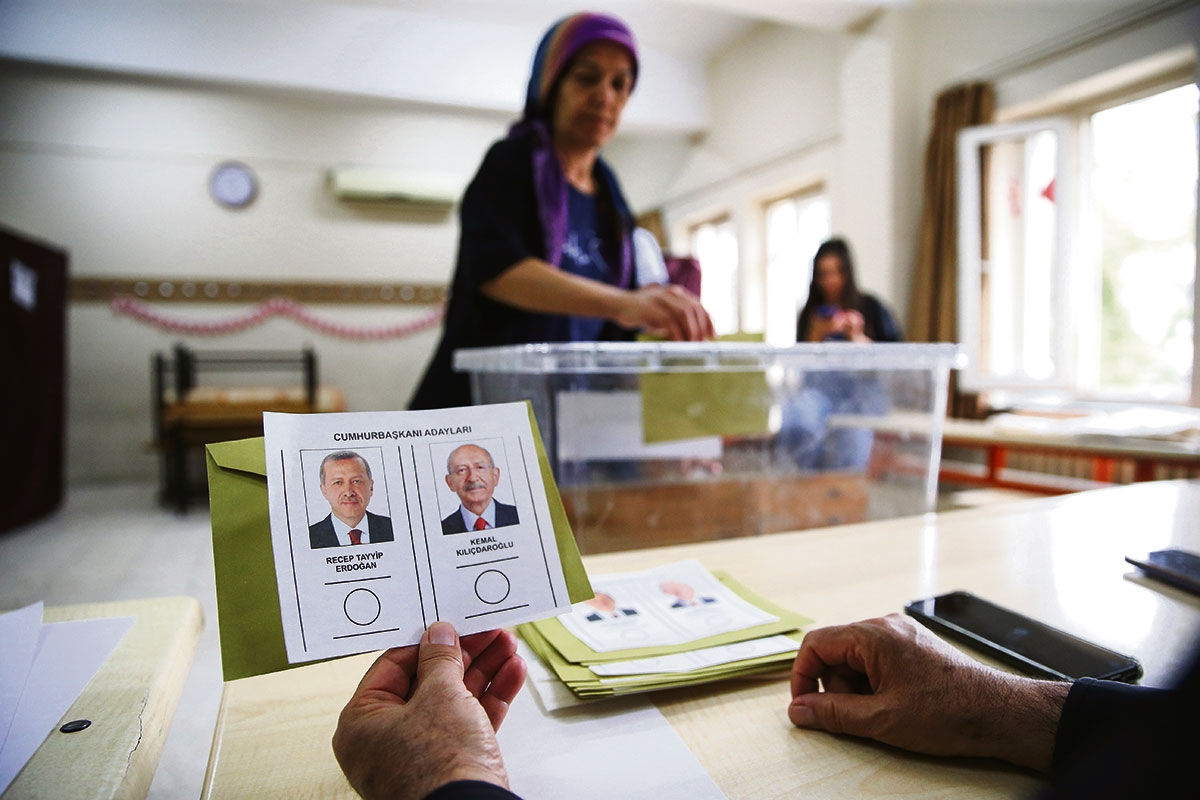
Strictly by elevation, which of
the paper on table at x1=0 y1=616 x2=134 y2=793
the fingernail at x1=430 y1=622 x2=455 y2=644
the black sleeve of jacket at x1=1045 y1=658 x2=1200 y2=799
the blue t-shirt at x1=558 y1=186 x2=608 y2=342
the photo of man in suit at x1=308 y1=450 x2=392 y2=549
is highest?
the blue t-shirt at x1=558 y1=186 x2=608 y2=342

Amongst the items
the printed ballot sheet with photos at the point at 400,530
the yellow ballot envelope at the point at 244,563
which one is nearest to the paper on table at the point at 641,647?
the printed ballot sheet with photos at the point at 400,530

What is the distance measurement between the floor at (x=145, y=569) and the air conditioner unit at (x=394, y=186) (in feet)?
8.49

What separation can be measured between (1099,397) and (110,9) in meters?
5.69

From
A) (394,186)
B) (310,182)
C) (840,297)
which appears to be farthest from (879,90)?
(310,182)

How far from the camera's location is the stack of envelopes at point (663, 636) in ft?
1.69

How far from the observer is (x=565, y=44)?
107 cm

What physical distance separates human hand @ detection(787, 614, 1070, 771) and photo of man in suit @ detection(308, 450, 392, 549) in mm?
309

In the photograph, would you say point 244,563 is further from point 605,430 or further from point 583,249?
point 583,249

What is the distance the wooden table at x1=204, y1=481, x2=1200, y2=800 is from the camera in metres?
0.42

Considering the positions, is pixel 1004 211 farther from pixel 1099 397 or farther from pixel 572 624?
pixel 572 624

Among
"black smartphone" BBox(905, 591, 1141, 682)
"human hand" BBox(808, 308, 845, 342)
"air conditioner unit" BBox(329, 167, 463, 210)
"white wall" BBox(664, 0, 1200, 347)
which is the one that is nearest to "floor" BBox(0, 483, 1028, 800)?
"human hand" BBox(808, 308, 845, 342)

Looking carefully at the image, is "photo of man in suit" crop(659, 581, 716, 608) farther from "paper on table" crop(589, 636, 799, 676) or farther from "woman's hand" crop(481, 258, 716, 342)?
"woman's hand" crop(481, 258, 716, 342)

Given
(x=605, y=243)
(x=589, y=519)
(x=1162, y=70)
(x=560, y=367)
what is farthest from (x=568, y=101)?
(x=1162, y=70)

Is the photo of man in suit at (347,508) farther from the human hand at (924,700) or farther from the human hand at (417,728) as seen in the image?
the human hand at (924,700)
